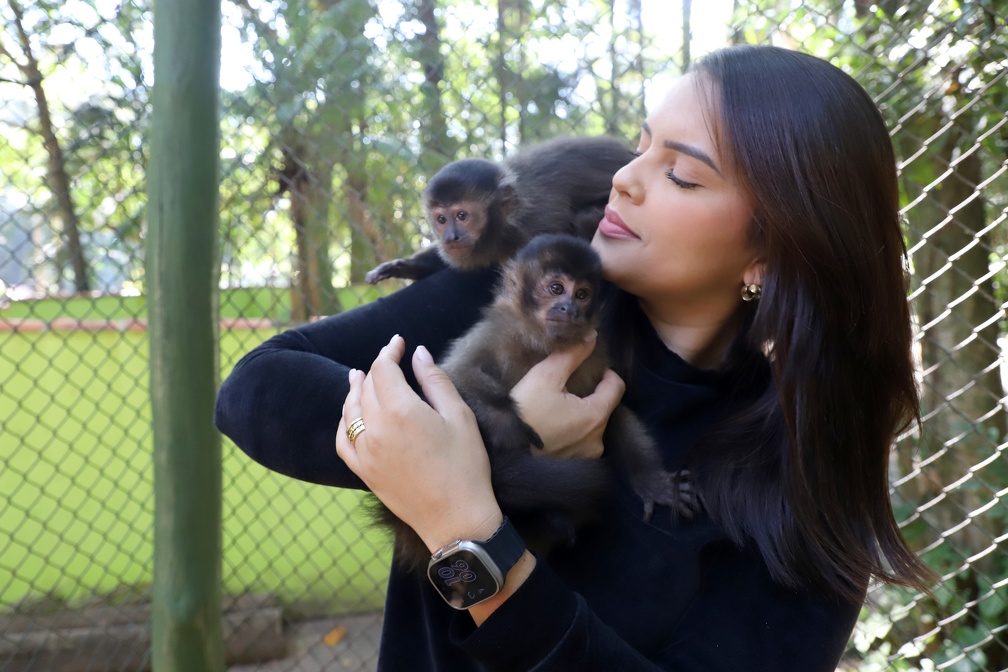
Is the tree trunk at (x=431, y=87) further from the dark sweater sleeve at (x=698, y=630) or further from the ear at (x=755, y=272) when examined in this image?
the dark sweater sleeve at (x=698, y=630)

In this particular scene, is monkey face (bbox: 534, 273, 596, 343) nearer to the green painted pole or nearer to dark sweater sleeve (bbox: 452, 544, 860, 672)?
dark sweater sleeve (bbox: 452, 544, 860, 672)

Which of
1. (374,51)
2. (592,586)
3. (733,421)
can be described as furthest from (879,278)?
(374,51)

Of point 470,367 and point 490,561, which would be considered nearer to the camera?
point 490,561

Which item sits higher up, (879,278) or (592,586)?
(879,278)

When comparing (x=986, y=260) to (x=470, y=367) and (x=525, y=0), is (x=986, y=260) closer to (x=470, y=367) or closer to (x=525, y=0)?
(x=525, y=0)

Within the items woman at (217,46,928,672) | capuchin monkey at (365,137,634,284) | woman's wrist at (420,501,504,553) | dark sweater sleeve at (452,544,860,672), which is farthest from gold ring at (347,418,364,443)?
capuchin monkey at (365,137,634,284)

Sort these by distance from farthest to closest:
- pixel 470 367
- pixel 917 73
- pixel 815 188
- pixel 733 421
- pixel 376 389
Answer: pixel 917 73 → pixel 470 367 → pixel 733 421 → pixel 815 188 → pixel 376 389

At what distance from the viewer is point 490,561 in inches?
44.9

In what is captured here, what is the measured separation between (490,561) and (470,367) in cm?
74

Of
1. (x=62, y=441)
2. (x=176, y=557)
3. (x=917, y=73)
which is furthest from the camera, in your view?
(x=62, y=441)

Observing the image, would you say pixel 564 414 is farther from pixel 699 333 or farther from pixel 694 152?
pixel 694 152

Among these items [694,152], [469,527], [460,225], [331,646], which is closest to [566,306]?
[694,152]

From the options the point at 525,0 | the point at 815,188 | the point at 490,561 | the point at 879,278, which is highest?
the point at 525,0

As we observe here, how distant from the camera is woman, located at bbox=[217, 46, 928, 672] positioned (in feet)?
4.36
